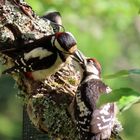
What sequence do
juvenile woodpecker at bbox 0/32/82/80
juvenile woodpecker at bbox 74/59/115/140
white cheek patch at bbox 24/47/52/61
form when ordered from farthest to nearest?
white cheek patch at bbox 24/47/52/61 → juvenile woodpecker at bbox 0/32/82/80 → juvenile woodpecker at bbox 74/59/115/140

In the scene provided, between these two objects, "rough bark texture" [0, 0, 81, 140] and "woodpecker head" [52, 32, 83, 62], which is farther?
"woodpecker head" [52, 32, 83, 62]

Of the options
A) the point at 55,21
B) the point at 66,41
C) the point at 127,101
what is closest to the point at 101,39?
the point at 55,21

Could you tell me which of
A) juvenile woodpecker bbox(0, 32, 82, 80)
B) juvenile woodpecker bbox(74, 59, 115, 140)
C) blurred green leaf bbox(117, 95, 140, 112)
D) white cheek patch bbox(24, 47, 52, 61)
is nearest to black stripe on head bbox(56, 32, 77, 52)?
juvenile woodpecker bbox(0, 32, 82, 80)

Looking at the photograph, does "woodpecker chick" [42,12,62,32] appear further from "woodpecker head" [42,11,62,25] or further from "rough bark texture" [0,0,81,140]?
"rough bark texture" [0,0,81,140]

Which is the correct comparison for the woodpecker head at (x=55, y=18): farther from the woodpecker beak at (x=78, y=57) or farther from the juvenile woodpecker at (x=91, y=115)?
the juvenile woodpecker at (x=91, y=115)

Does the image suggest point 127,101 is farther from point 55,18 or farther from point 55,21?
point 55,18

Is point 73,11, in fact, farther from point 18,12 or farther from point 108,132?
point 108,132

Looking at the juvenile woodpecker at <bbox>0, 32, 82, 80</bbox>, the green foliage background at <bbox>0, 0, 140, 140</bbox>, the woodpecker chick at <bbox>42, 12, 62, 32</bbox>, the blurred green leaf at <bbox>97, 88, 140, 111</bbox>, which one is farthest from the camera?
the green foliage background at <bbox>0, 0, 140, 140</bbox>

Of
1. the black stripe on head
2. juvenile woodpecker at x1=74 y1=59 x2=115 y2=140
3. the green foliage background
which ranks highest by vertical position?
the green foliage background
